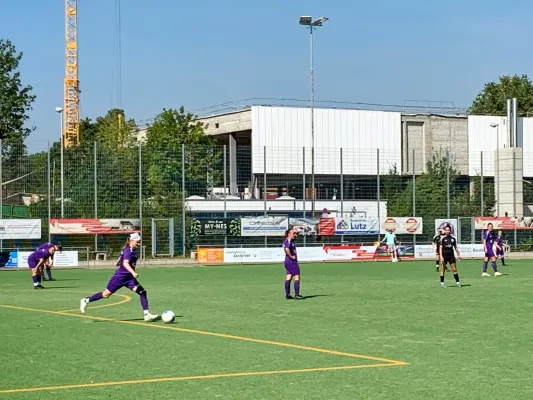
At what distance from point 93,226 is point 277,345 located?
3811 centimetres

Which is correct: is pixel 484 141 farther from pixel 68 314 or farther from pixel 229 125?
pixel 68 314

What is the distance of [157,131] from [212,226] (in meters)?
30.9

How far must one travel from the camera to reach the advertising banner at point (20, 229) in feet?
166

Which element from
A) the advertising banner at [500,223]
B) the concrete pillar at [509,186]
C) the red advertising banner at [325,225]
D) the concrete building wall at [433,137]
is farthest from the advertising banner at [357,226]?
the concrete building wall at [433,137]

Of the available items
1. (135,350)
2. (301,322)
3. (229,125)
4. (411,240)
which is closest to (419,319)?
(301,322)

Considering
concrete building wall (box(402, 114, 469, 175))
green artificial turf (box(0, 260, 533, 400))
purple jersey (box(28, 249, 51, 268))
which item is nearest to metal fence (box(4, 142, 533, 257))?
concrete building wall (box(402, 114, 469, 175))

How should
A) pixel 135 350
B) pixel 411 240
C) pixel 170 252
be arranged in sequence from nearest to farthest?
pixel 135 350 < pixel 170 252 < pixel 411 240

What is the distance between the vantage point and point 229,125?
7912cm

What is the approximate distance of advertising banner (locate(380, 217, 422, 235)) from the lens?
57.1m

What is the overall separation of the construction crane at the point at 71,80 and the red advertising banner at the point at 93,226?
221 feet

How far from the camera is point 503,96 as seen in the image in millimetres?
112562

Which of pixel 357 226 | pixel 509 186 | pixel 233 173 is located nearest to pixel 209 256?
pixel 233 173

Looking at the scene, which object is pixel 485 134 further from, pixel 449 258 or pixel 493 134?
pixel 449 258

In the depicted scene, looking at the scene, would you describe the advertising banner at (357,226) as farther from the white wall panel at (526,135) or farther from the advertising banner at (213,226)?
the white wall panel at (526,135)
